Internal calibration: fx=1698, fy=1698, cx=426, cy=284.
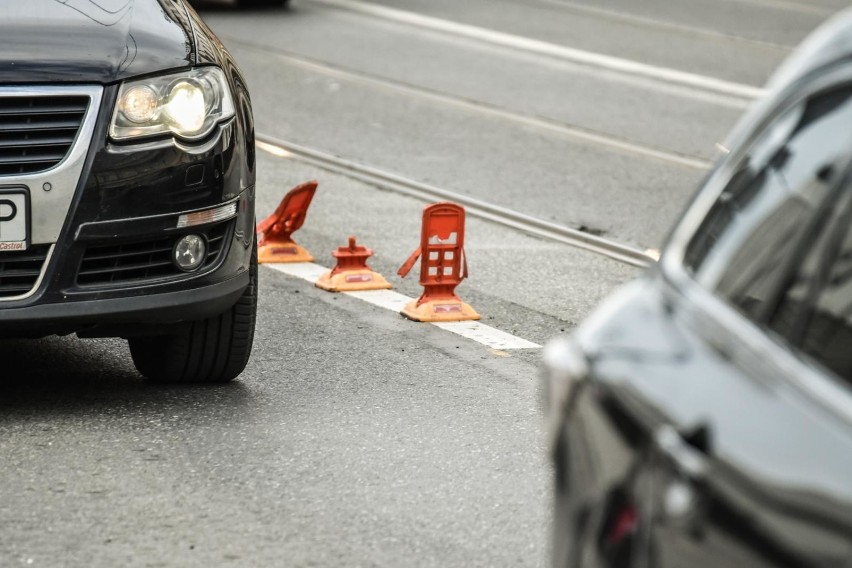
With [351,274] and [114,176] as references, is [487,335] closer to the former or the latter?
[351,274]

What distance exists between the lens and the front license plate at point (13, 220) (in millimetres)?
4719

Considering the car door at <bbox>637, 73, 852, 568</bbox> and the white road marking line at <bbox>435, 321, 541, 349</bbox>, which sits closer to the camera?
the car door at <bbox>637, 73, 852, 568</bbox>

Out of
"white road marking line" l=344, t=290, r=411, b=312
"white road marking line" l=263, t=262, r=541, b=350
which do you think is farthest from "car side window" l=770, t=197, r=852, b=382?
"white road marking line" l=344, t=290, r=411, b=312

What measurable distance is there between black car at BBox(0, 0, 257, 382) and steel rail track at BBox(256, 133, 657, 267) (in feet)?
10.3

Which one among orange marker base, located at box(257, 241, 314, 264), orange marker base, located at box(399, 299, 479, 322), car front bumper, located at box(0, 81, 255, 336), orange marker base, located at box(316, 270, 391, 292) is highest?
car front bumper, located at box(0, 81, 255, 336)

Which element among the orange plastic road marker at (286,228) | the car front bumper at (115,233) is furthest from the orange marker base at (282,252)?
the car front bumper at (115,233)

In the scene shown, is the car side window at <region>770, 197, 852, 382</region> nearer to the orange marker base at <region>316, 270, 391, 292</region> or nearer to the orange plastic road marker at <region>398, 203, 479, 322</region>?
the orange plastic road marker at <region>398, 203, 479, 322</region>

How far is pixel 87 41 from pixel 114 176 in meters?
0.44

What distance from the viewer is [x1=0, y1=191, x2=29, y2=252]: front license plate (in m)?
4.72

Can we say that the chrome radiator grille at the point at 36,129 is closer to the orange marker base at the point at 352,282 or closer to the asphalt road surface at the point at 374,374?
Answer: the asphalt road surface at the point at 374,374

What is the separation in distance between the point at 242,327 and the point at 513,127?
6.76 meters

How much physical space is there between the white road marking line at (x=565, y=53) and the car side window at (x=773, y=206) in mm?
10943

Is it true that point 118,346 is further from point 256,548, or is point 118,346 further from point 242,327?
point 256,548

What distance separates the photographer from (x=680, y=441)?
214 cm
